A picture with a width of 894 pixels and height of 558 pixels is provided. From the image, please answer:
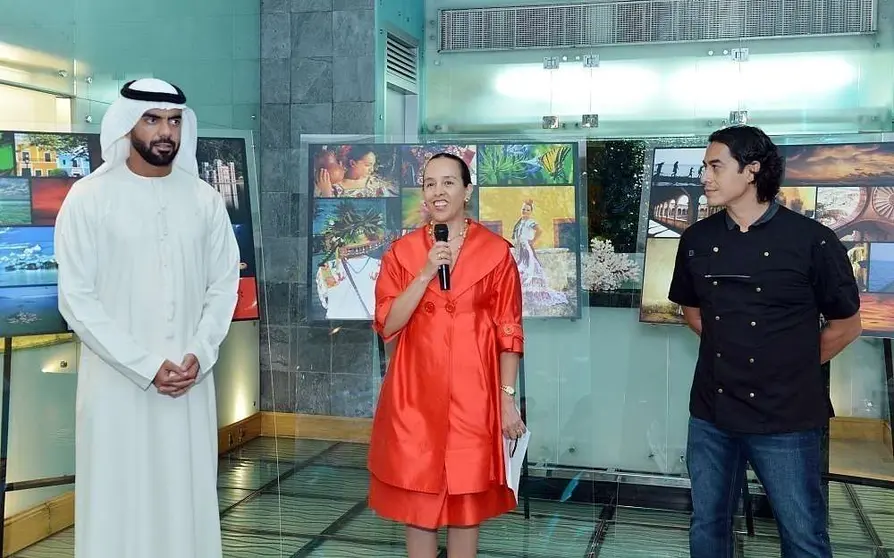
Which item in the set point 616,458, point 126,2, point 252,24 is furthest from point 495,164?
point 252,24

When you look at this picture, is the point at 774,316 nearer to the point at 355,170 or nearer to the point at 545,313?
the point at 545,313

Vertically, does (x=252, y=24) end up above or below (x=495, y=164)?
above

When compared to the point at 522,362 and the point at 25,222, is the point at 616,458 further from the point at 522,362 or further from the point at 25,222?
the point at 25,222

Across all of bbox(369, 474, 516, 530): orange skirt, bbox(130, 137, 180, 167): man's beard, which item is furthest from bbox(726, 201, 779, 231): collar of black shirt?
bbox(130, 137, 180, 167): man's beard

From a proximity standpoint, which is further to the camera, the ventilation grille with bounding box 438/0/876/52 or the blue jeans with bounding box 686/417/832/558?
the ventilation grille with bounding box 438/0/876/52

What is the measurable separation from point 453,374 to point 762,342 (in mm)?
875

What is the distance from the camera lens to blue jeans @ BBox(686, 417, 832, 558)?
2594 mm

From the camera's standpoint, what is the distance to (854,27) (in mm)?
5242

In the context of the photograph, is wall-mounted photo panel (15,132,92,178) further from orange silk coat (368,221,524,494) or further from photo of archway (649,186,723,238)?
photo of archway (649,186,723,238)

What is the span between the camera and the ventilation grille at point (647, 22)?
528 cm

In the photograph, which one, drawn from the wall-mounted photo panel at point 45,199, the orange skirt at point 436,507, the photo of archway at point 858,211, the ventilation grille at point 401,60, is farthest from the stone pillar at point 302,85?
the photo of archway at point 858,211

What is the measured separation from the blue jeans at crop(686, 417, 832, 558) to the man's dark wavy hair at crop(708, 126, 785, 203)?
2.25 feet

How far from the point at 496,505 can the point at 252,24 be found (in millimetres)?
3876

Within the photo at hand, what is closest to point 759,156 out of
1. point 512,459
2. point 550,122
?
point 512,459
